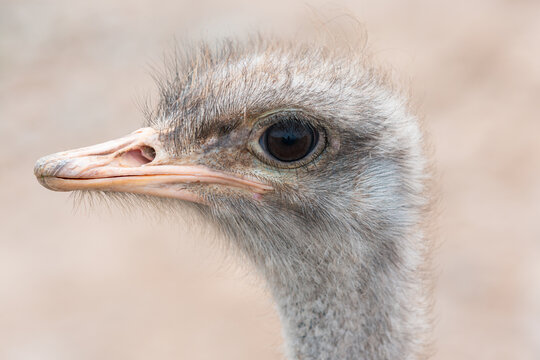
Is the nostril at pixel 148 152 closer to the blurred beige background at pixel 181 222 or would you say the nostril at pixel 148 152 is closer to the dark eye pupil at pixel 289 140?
the dark eye pupil at pixel 289 140

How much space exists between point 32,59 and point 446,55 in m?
3.51

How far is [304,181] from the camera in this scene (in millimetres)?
2193

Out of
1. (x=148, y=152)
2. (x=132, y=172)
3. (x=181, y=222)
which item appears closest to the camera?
(x=132, y=172)

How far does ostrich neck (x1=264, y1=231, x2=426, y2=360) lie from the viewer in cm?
226

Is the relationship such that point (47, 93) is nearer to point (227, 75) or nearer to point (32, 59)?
point (32, 59)

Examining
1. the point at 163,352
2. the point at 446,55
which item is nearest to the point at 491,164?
the point at 446,55

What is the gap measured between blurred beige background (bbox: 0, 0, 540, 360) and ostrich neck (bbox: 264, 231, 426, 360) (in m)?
0.41

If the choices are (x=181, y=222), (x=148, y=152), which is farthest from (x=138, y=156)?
(x=181, y=222)

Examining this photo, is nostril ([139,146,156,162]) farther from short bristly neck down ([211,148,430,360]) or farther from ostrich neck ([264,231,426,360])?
ostrich neck ([264,231,426,360])

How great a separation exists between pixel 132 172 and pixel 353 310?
0.72 meters

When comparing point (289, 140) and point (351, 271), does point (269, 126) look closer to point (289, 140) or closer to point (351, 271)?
point (289, 140)

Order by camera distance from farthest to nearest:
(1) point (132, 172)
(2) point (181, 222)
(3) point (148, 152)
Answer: (2) point (181, 222), (3) point (148, 152), (1) point (132, 172)

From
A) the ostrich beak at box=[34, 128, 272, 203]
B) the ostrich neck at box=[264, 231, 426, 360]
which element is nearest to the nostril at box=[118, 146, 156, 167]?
the ostrich beak at box=[34, 128, 272, 203]

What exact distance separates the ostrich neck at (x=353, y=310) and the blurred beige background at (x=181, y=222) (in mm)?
408
